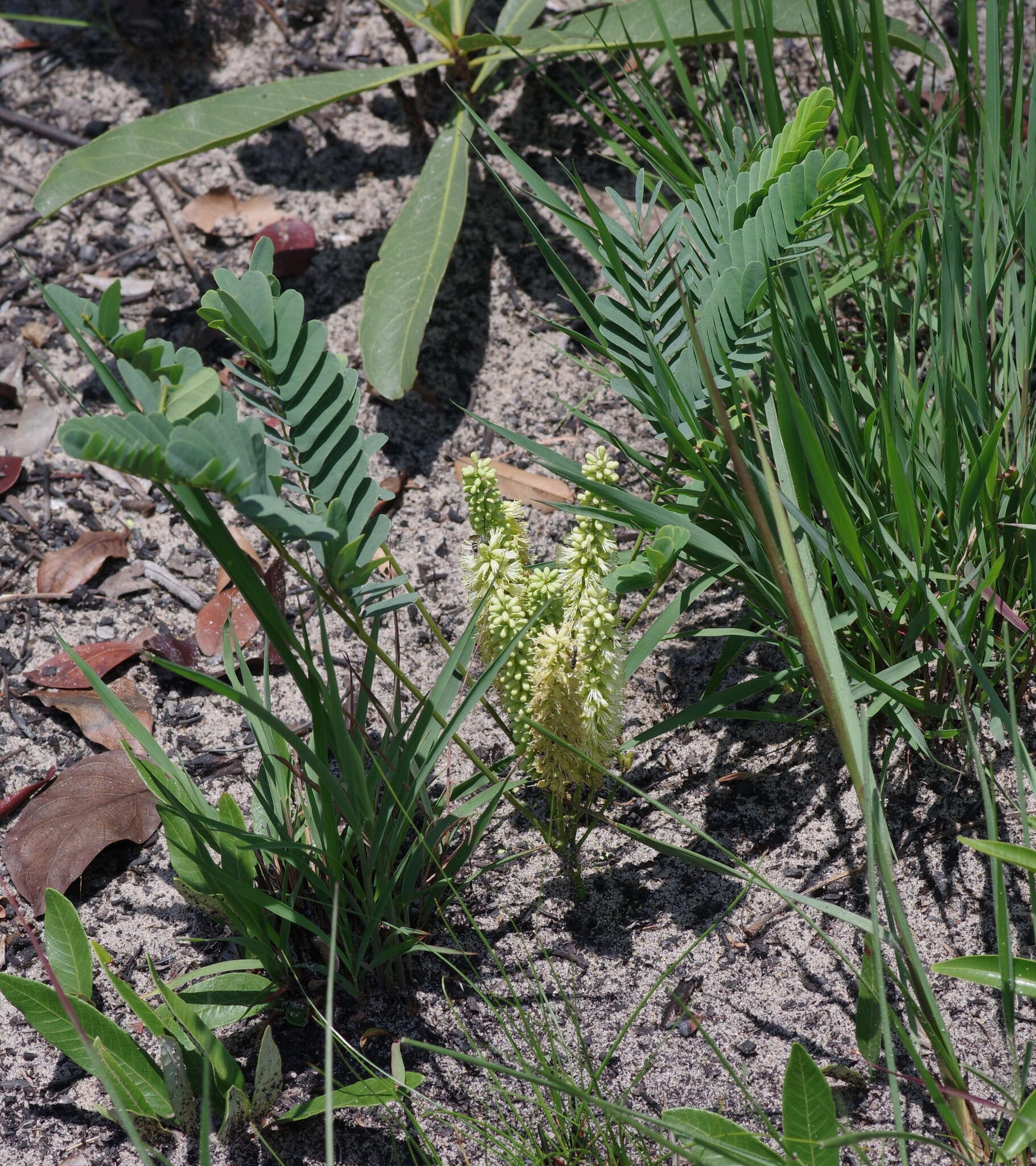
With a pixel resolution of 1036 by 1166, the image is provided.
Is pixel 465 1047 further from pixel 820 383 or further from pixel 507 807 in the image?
pixel 820 383

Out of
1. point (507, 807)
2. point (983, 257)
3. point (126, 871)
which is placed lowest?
point (126, 871)

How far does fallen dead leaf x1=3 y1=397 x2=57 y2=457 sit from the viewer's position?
2.24 meters

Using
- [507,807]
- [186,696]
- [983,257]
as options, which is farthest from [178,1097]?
[983,257]

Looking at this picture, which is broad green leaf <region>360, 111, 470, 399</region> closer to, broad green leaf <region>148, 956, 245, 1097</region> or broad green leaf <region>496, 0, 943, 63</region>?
broad green leaf <region>496, 0, 943, 63</region>

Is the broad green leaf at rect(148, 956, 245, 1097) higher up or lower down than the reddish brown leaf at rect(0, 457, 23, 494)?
Result: lower down

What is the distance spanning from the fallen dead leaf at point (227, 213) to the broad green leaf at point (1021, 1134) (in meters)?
2.41

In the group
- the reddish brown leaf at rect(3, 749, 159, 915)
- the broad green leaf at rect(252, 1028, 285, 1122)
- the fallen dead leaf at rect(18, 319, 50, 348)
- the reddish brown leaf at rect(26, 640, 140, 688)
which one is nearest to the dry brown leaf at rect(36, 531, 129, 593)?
the reddish brown leaf at rect(26, 640, 140, 688)

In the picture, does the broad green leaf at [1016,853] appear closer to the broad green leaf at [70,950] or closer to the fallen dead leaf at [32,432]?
the broad green leaf at [70,950]

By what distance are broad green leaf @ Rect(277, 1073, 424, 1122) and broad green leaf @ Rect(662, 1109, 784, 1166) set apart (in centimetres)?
36

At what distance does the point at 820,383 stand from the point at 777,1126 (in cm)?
103

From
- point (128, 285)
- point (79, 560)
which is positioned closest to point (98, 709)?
point (79, 560)

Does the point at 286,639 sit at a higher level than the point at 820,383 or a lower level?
lower

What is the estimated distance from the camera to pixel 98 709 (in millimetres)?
1845

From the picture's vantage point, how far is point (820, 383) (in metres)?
1.48
